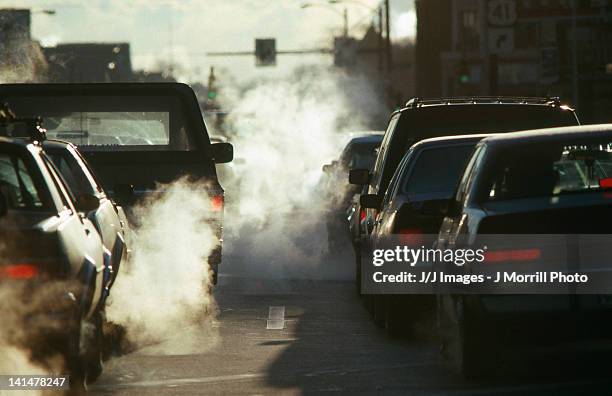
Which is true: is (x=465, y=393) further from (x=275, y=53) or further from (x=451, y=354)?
(x=275, y=53)

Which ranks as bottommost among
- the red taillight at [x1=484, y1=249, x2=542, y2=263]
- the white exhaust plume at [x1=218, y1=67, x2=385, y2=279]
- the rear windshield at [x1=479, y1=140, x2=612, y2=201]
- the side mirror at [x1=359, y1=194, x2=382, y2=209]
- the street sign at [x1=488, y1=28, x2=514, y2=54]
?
the white exhaust plume at [x1=218, y1=67, x2=385, y2=279]

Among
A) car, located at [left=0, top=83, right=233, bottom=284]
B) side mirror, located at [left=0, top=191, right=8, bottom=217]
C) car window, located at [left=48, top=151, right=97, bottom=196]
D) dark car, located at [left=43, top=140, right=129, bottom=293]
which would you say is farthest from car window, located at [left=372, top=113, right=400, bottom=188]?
side mirror, located at [left=0, top=191, right=8, bottom=217]

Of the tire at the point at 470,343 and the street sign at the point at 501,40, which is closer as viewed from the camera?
the tire at the point at 470,343

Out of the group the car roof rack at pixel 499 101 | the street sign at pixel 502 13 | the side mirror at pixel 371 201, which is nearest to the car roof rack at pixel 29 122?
the side mirror at pixel 371 201

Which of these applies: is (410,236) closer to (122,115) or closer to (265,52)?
(122,115)

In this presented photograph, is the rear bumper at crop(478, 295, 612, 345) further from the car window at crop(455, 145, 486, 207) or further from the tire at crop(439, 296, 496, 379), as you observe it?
the car window at crop(455, 145, 486, 207)

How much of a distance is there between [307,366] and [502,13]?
95.7 feet

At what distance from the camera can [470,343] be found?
33.7 feet

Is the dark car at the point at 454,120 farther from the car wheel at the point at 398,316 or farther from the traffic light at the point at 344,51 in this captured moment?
the traffic light at the point at 344,51

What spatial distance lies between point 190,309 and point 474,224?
5.78 metres

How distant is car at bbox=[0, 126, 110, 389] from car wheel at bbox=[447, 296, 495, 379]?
219 centimetres

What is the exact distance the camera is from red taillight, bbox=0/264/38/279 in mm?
8508

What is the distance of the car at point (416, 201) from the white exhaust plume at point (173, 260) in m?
1.86

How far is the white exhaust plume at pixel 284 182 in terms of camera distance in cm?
→ 2281
